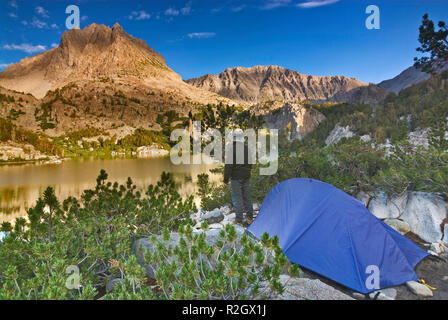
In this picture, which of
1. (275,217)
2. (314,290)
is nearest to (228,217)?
(275,217)

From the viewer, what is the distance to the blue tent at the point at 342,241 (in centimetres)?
407

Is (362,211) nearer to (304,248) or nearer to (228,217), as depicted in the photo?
(304,248)

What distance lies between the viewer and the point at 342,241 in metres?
4.39

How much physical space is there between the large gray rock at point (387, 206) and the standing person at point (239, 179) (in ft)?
12.8

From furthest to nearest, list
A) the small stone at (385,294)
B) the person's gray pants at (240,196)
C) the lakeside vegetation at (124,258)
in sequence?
the person's gray pants at (240,196), the small stone at (385,294), the lakeside vegetation at (124,258)

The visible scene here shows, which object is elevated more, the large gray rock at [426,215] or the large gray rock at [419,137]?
the large gray rock at [419,137]

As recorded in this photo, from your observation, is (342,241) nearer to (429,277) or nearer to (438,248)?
(429,277)

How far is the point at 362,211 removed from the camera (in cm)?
457

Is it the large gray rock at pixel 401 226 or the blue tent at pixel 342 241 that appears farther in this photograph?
the large gray rock at pixel 401 226

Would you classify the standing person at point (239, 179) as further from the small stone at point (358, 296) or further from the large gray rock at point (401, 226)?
the large gray rock at point (401, 226)

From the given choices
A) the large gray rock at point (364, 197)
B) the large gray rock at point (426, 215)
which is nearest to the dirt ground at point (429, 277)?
the large gray rock at point (426, 215)

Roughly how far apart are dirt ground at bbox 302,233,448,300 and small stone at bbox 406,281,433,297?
2.2 inches

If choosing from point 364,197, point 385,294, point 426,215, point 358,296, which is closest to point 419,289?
point 385,294

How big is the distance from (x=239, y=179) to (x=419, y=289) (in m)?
4.62
